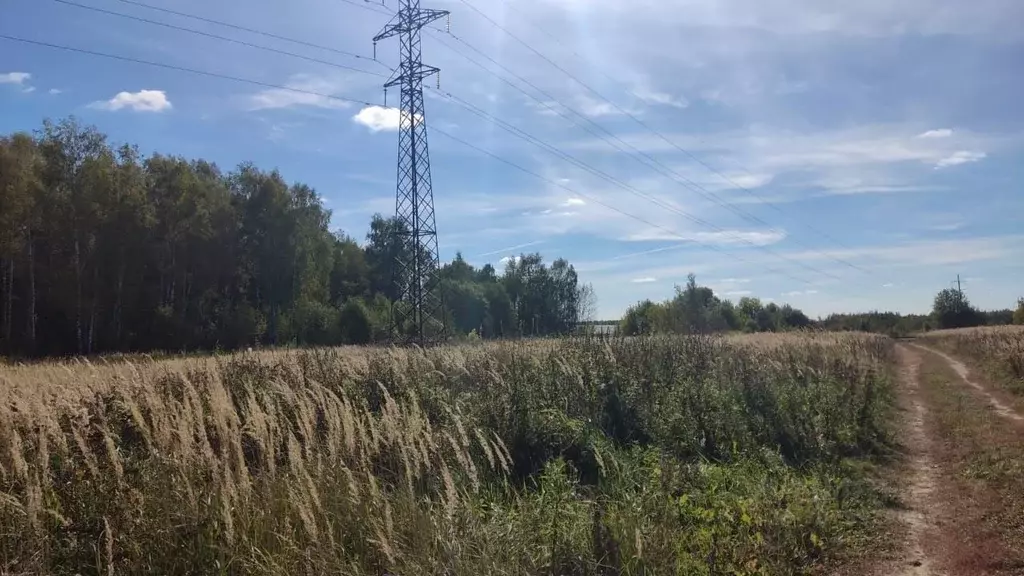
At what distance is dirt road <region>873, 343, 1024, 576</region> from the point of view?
572 centimetres

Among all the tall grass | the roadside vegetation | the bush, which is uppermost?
the bush

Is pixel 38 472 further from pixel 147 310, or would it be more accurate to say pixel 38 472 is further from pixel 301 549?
pixel 147 310

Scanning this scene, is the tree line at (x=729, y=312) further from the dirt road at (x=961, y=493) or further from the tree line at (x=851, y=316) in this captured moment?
the dirt road at (x=961, y=493)

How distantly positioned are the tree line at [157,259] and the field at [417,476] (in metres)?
15.7

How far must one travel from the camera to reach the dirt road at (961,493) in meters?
5.72

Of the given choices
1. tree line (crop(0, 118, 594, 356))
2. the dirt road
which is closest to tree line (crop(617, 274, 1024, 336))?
tree line (crop(0, 118, 594, 356))

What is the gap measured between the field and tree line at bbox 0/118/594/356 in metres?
15.7

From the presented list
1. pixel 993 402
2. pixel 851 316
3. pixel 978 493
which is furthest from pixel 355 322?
pixel 851 316

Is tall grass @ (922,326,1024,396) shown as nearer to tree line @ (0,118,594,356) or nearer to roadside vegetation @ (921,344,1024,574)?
roadside vegetation @ (921,344,1024,574)

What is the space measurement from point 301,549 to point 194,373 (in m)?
4.95

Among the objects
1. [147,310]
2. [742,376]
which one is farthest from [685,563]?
Result: [147,310]

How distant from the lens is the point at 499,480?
6605 mm

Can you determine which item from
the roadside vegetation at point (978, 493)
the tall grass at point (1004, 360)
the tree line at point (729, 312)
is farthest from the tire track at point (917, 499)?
the tree line at point (729, 312)

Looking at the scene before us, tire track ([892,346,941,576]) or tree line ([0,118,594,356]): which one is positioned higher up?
tree line ([0,118,594,356])
